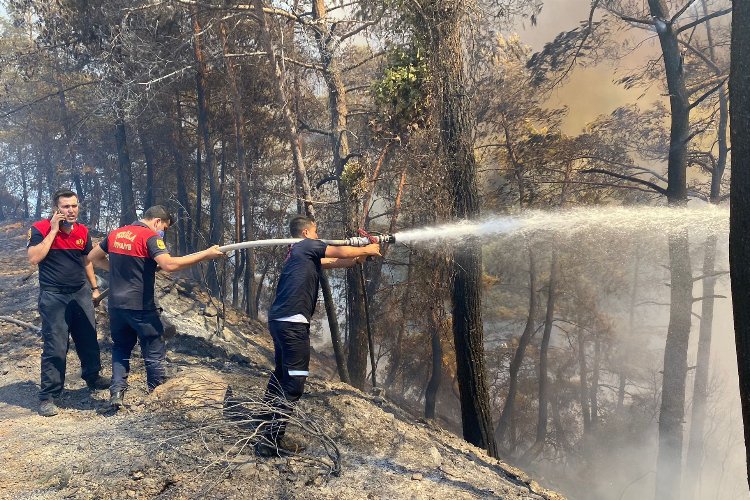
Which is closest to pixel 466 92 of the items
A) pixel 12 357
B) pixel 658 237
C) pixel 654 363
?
pixel 12 357

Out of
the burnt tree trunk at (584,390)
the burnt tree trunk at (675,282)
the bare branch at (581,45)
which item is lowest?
the burnt tree trunk at (584,390)

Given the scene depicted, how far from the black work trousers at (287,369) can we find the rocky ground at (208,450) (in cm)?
19

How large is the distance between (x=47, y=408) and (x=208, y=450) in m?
2.51

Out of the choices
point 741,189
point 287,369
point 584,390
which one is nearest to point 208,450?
point 287,369

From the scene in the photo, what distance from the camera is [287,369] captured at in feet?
12.9

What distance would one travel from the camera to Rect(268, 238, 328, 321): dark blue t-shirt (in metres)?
4.04

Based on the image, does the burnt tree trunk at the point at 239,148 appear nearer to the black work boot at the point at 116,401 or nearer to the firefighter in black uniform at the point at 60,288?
the firefighter in black uniform at the point at 60,288

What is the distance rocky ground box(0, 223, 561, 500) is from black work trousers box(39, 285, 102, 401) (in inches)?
11.3

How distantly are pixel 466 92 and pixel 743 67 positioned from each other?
3.28 meters

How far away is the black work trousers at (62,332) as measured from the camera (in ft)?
15.9

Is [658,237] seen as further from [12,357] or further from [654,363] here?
[12,357]

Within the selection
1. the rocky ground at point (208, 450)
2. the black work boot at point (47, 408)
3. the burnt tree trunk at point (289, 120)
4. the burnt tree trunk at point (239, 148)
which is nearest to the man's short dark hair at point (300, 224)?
the rocky ground at point (208, 450)

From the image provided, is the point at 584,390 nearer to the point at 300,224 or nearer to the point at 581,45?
the point at 581,45

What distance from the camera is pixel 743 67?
127 inches
